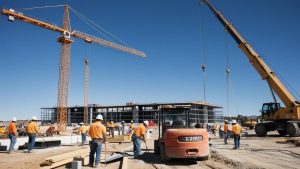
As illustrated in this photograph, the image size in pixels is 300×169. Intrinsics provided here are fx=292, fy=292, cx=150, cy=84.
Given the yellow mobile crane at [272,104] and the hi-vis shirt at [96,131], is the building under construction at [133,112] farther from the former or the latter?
the hi-vis shirt at [96,131]

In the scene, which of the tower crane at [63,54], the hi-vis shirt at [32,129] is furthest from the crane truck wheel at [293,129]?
the tower crane at [63,54]

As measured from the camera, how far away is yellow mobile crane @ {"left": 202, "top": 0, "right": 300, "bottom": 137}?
2344 centimetres

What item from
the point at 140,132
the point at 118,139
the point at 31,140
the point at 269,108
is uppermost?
the point at 269,108

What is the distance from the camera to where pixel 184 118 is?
1203cm

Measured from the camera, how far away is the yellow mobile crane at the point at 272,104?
76.9ft

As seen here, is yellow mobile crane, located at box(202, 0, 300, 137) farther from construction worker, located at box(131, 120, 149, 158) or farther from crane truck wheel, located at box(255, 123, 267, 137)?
construction worker, located at box(131, 120, 149, 158)

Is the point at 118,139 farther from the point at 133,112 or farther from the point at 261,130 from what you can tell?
the point at 133,112

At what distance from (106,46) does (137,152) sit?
234ft

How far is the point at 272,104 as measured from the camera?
2527cm

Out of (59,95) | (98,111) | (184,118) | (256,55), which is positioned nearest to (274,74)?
(256,55)

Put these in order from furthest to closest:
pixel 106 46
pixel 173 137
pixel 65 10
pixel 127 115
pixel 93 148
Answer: pixel 127 115, pixel 106 46, pixel 65 10, pixel 173 137, pixel 93 148

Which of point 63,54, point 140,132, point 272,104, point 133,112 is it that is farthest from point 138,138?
point 133,112

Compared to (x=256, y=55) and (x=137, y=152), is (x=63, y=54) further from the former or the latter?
(x=137, y=152)

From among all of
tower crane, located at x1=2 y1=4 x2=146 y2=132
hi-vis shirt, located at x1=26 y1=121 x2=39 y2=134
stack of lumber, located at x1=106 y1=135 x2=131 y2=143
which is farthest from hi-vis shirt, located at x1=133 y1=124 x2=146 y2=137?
tower crane, located at x1=2 y1=4 x2=146 y2=132
